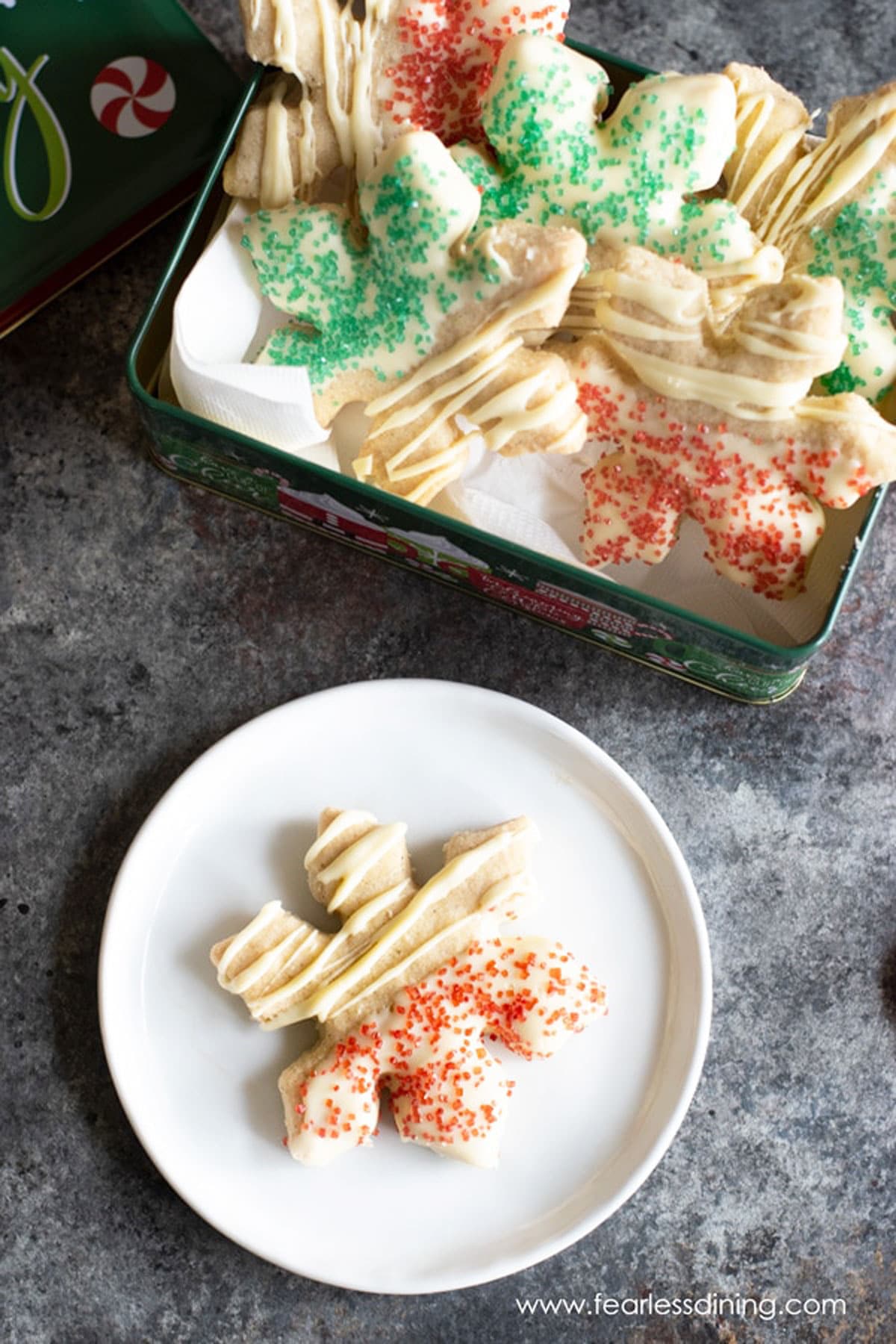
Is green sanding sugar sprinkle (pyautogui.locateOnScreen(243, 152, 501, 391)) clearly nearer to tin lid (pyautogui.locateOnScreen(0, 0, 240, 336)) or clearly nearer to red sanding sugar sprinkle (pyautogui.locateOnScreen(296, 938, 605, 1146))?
tin lid (pyautogui.locateOnScreen(0, 0, 240, 336))

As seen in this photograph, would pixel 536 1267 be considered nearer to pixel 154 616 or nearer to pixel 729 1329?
pixel 729 1329

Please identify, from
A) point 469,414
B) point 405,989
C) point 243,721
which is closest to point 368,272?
point 469,414

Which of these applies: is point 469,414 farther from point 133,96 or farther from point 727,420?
point 133,96

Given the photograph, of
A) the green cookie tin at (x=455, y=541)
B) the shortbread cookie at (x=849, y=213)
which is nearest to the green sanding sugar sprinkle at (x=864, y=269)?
the shortbread cookie at (x=849, y=213)

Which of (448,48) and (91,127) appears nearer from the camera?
(448,48)


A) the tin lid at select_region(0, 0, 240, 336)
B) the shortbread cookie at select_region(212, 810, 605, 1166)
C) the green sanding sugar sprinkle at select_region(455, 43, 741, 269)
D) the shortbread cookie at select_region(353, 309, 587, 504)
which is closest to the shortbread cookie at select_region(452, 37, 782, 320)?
the green sanding sugar sprinkle at select_region(455, 43, 741, 269)
